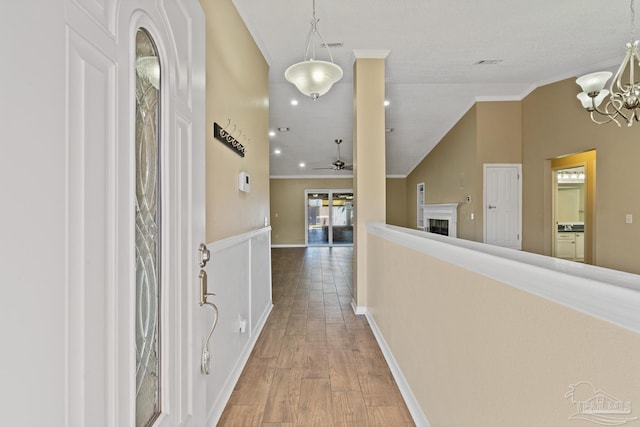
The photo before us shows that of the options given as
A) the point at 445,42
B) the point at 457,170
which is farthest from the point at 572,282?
the point at 457,170

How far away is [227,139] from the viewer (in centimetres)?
212

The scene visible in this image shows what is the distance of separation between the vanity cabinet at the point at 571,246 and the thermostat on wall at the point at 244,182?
272 inches

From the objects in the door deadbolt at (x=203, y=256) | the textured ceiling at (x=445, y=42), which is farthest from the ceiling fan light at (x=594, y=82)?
the door deadbolt at (x=203, y=256)

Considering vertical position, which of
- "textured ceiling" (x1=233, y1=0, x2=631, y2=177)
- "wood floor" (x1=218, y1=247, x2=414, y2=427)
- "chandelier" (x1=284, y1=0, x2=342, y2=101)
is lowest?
"wood floor" (x1=218, y1=247, x2=414, y2=427)

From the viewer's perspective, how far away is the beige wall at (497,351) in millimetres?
615

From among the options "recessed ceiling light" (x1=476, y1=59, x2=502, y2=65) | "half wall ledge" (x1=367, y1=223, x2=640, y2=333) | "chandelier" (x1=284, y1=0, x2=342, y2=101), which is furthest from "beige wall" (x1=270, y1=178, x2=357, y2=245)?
"half wall ledge" (x1=367, y1=223, x2=640, y2=333)

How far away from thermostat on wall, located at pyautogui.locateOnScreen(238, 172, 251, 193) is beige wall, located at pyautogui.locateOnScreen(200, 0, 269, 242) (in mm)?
44

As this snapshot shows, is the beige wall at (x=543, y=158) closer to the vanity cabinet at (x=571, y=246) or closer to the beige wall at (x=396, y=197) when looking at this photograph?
→ the vanity cabinet at (x=571, y=246)

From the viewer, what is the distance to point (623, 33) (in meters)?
3.47

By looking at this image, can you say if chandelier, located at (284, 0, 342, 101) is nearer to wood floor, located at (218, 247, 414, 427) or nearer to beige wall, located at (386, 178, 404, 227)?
wood floor, located at (218, 247, 414, 427)

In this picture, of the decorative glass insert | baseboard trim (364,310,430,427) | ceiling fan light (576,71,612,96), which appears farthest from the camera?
ceiling fan light (576,71,612,96)

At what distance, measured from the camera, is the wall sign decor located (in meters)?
1.94
